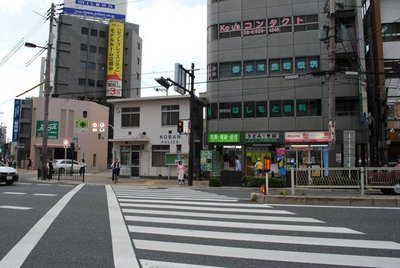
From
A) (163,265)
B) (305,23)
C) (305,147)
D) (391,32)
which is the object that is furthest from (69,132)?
(163,265)

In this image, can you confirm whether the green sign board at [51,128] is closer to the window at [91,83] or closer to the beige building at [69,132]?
the beige building at [69,132]

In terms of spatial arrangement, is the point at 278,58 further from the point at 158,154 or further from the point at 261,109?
the point at 158,154

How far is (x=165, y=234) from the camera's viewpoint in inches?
333

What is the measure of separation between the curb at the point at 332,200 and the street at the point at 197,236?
0.98 m

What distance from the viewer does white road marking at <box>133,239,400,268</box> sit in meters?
6.28

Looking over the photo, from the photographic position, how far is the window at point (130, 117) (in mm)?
34250

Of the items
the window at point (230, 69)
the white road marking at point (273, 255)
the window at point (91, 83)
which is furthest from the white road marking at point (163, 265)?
the window at point (91, 83)

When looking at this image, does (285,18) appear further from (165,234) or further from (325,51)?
(165,234)

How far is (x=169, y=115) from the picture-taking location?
3306 cm

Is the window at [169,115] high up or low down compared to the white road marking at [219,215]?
up

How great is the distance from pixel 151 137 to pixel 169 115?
7.75 ft

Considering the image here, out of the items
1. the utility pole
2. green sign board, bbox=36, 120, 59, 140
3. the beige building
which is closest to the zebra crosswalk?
the utility pole

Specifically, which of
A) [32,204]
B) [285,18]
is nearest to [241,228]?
[32,204]

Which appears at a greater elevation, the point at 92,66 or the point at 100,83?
the point at 92,66
